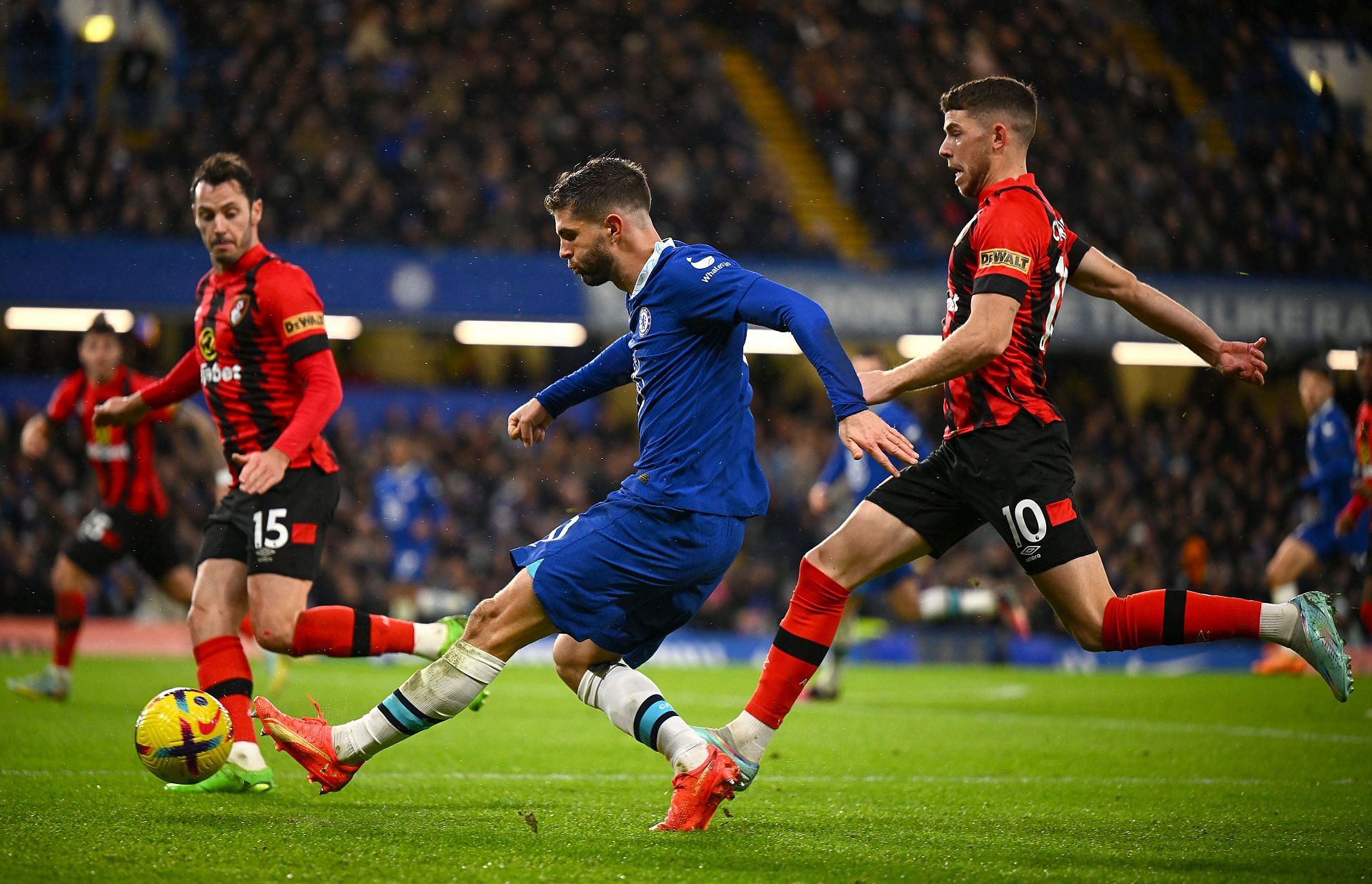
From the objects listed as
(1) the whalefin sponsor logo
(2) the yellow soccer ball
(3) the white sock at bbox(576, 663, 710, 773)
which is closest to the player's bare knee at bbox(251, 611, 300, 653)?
(2) the yellow soccer ball

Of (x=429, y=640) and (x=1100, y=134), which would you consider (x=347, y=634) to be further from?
(x=1100, y=134)

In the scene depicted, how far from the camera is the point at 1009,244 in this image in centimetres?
453

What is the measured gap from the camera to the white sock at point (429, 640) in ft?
18.0

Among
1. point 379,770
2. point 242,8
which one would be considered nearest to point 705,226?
point 242,8

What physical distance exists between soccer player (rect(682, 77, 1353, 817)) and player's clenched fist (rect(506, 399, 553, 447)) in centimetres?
104

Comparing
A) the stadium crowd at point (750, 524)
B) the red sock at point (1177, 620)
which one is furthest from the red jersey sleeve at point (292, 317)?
the stadium crowd at point (750, 524)

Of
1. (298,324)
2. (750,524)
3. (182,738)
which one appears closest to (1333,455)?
(750,524)

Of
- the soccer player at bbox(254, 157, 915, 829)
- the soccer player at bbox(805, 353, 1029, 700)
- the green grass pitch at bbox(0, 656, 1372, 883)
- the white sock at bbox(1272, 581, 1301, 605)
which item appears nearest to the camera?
the green grass pitch at bbox(0, 656, 1372, 883)

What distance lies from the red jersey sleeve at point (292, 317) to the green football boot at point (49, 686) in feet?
14.6

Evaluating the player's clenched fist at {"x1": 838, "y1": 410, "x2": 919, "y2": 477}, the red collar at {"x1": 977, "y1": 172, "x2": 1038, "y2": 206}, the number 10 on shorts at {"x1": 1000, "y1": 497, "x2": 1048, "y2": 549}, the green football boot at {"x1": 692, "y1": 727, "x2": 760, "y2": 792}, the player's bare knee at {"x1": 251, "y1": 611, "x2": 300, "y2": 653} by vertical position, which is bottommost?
the green football boot at {"x1": 692, "y1": 727, "x2": 760, "y2": 792}

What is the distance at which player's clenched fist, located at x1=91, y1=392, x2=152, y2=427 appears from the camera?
230 inches

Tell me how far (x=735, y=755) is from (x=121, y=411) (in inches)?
120

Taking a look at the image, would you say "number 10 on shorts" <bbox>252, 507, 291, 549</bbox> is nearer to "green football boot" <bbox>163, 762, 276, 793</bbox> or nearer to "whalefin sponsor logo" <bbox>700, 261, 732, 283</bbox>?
"green football boot" <bbox>163, 762, 276, 793</bbox>

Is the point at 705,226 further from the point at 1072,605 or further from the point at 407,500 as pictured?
the point at 1072,605
